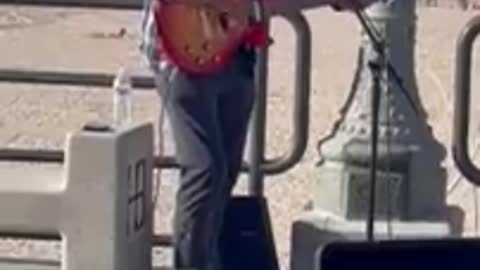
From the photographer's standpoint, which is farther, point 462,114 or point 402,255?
point 462,114

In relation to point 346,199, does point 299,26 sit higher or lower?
higher

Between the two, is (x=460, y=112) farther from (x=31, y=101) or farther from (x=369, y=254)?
(x=31, y=101)

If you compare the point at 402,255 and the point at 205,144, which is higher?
the point at 205,144

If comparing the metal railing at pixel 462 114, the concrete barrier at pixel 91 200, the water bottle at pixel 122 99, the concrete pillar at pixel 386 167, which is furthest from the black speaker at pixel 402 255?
the metal railing at pixel 462 114

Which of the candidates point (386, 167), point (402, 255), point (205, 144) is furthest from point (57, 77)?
point (402, 255)

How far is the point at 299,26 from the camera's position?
6.84 meters

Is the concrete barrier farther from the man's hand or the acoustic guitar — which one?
the man's hand

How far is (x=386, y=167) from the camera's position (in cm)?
682

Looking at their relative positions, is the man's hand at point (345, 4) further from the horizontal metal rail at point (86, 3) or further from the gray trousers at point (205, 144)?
the horizontal metal rail at point (86, 3)

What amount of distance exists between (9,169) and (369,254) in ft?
8.64

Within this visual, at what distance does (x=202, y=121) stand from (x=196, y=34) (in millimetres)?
246

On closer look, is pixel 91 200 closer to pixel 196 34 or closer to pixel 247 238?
pixel 247 238

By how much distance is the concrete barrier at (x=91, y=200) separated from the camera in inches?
232

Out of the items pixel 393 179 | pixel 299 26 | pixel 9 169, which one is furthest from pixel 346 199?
A: pixel 9 169
